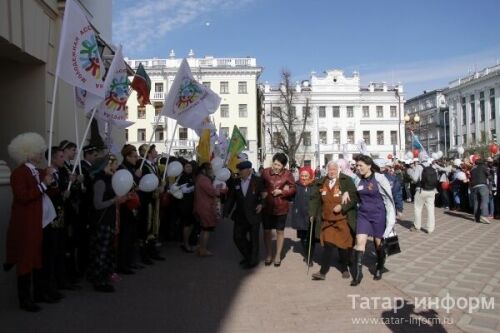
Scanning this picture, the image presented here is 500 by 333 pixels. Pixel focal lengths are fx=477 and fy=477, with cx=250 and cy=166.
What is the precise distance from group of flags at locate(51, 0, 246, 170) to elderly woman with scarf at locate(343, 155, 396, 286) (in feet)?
11.2

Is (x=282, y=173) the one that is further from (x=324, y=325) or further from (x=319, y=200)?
(x=324, y=325)

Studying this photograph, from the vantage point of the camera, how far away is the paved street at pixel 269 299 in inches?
196

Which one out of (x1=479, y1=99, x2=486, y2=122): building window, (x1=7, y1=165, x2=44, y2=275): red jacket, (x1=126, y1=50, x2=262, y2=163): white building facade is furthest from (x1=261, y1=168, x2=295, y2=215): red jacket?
(x1=479, y1=99, x2=486, y2=122): building window

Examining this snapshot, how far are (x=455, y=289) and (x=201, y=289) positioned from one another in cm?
337

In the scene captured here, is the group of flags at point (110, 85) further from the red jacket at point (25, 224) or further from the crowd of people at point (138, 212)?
the red jacket at point (25, 224)

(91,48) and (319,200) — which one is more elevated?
(91,48)

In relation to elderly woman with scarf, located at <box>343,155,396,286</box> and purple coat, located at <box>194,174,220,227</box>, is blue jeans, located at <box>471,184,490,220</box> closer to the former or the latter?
elderly woman with scarf, located at <box>343,155,396,286</box>

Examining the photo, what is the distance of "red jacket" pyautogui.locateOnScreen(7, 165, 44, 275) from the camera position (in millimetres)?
5250

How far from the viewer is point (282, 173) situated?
8273mm

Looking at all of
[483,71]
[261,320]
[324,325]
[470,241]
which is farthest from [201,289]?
[483,71]

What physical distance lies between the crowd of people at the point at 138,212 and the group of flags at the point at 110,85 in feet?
2.91

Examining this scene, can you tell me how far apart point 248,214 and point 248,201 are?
0.71 ft

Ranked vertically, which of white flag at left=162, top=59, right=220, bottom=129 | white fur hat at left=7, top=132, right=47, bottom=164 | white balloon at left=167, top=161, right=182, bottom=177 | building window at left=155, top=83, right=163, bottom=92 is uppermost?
building window at left=155, top=83, right=163, bottom=92

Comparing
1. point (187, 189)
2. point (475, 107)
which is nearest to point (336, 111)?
point (475, 107)
